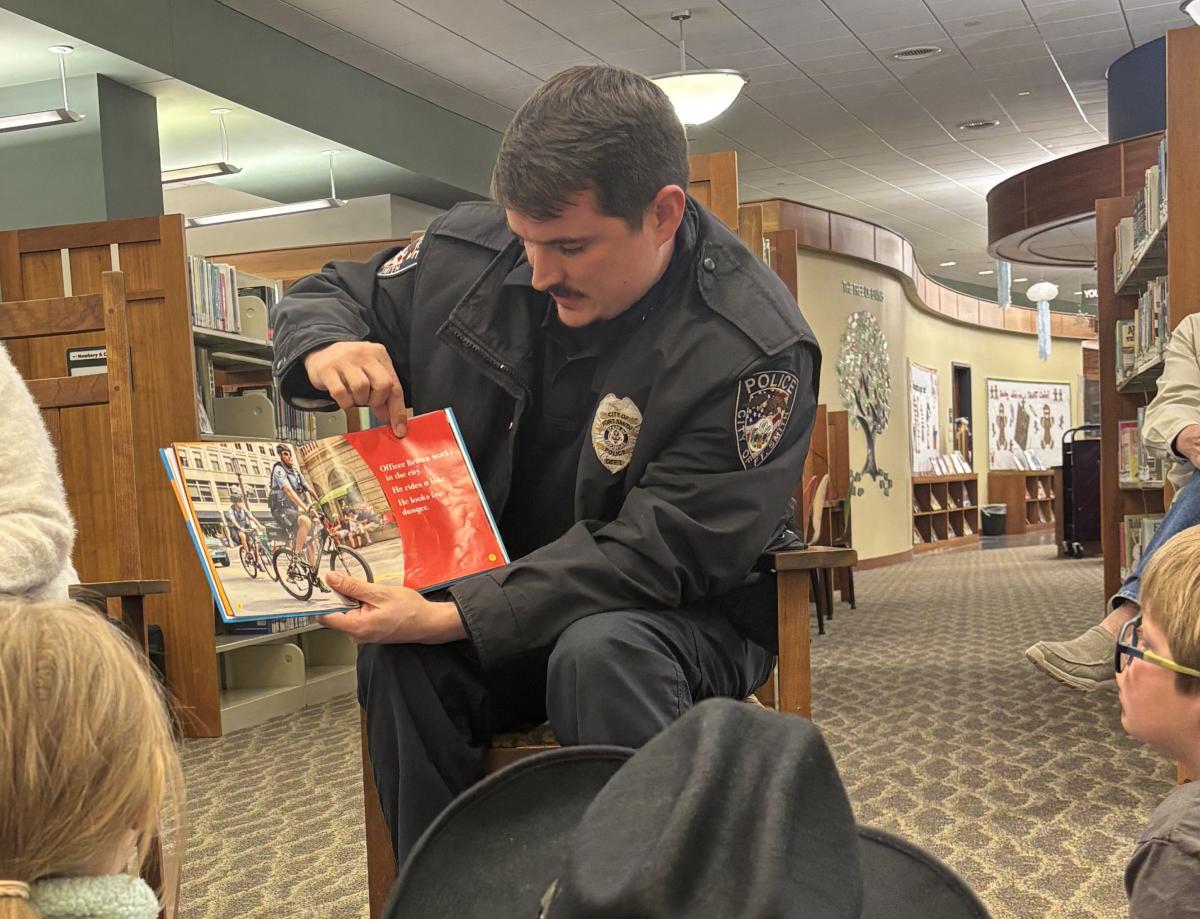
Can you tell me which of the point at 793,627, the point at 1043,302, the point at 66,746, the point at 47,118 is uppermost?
the point at 47,118

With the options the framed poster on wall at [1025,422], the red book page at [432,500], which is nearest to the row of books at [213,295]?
the red book page at [432,500]

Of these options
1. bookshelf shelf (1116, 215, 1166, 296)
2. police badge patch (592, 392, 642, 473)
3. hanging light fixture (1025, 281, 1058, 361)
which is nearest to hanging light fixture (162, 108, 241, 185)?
bookshelf shelf (1116, 215, 1166, 296)

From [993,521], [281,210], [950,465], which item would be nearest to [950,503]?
[950,465]

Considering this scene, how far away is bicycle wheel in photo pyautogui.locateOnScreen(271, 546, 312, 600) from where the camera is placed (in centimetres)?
140

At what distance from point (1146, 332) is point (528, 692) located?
3675 millimetres

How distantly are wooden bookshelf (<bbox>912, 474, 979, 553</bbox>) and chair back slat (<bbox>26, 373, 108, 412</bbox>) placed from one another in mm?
11172

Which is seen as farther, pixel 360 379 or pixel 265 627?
pixel 265 627

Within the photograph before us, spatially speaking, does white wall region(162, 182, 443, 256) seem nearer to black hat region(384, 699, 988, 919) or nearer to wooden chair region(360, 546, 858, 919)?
wooden chair region(360, 546, 858, 919)

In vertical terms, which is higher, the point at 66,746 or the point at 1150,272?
the point at 1150,272

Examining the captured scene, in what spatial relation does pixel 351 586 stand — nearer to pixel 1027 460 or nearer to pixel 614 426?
pixel 614 426

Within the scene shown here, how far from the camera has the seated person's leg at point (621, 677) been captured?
136 cm

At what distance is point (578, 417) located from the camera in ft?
5.50

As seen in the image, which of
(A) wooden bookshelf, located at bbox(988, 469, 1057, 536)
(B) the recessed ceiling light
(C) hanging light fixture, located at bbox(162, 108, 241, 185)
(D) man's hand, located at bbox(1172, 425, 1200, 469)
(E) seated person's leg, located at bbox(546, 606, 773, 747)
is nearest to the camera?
(E) seated person's leg, located at bbox(546, 606, 773, 747)

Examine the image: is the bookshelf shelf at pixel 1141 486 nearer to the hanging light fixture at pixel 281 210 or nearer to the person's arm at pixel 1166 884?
the person's arm at pixel 1166 884
